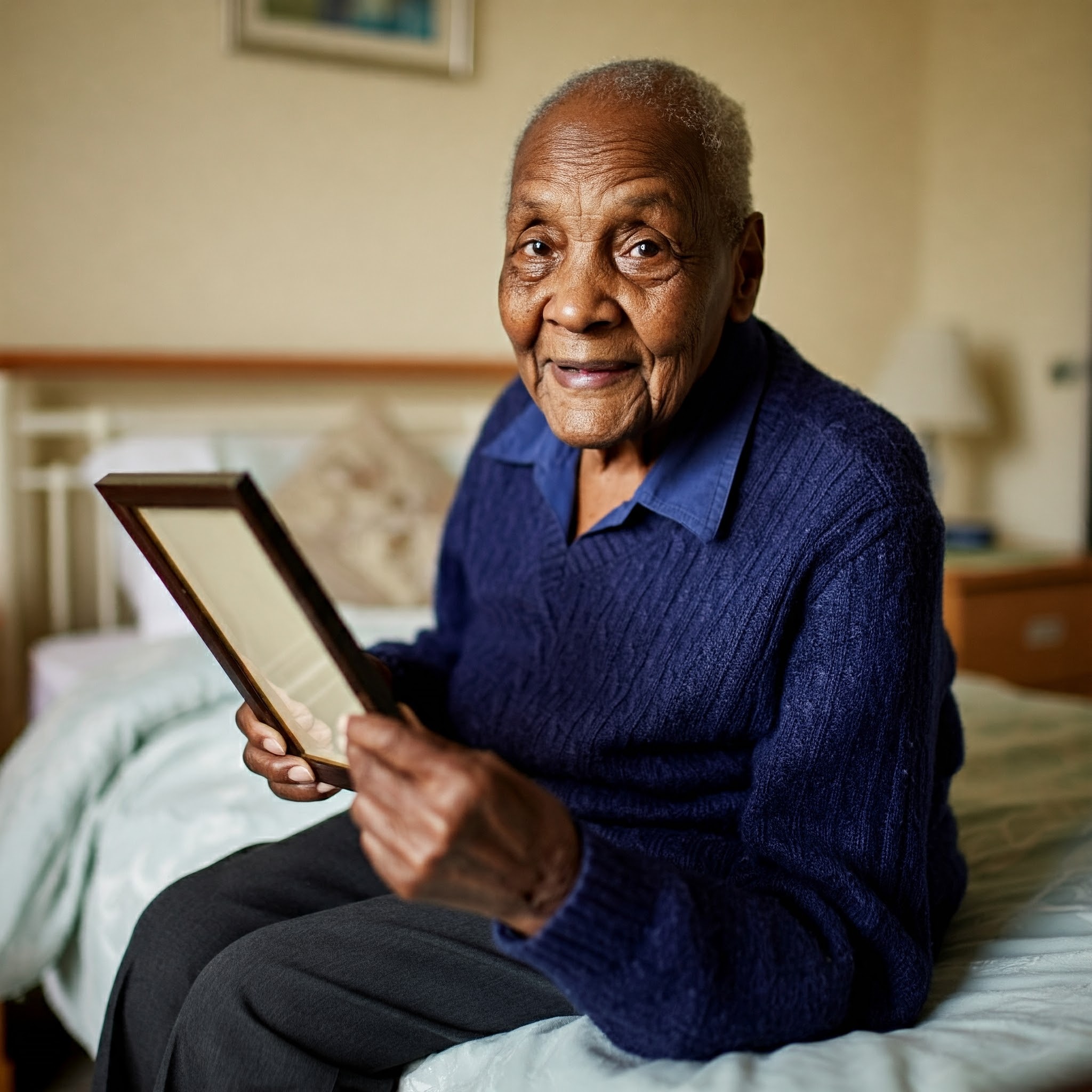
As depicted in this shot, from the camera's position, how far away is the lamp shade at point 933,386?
3420mm

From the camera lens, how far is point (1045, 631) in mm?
Answer: 3146

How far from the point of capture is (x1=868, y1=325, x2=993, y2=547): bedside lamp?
134 inches

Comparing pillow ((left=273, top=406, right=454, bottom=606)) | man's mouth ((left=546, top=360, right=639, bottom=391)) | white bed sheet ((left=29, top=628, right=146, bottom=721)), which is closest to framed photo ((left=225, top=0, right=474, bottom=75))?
Result: pillow ((left=273, top=406, right=454, bottom=606))

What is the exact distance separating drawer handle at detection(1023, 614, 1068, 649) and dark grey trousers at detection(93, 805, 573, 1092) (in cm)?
242

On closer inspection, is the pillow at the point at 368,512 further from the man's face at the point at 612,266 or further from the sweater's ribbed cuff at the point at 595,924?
the sweater's ribbed cuff at the point at 595,924

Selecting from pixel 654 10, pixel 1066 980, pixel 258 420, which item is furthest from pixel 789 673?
pixel 654 10

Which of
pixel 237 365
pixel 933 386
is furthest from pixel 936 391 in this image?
pixel 237 365

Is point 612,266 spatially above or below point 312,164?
below

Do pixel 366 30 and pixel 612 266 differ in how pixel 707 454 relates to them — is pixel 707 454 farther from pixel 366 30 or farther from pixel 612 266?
pixel 366 30

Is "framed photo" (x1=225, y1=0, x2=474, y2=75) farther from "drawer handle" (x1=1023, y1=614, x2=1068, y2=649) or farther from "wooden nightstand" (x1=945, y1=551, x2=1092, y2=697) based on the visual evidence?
"drawer handle" (x1=1023, y1=614, x2=1068, y2=649)

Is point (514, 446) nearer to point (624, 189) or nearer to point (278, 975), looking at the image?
point (624, 189)

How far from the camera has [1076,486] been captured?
3543 mm

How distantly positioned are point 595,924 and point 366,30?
8.58ft

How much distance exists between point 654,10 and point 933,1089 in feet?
10.1
